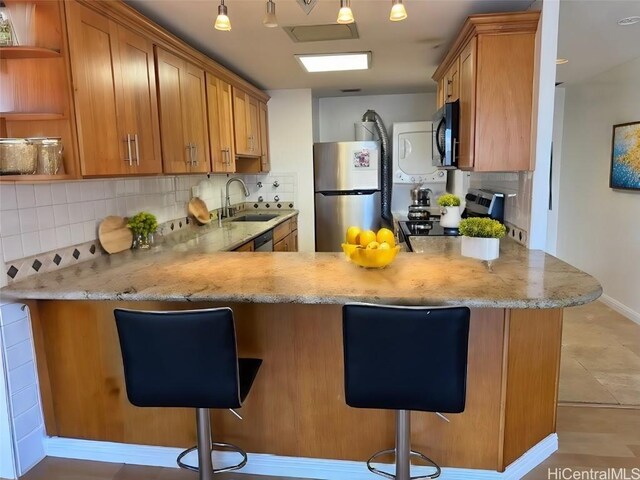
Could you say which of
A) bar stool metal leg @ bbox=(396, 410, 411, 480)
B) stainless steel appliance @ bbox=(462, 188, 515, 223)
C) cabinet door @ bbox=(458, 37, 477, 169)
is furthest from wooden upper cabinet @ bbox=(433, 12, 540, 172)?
bar stool metal leg @ bbox=(396, 410, 411, 480)

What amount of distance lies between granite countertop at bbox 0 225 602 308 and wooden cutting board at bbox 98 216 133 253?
15 centimetres

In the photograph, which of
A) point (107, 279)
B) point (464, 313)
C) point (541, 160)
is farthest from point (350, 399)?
point (541, 160)

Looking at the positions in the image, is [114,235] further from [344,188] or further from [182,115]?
[344,188]

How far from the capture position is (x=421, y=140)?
5043 mm

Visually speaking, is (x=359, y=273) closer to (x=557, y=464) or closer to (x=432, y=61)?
(x=557, y=464)

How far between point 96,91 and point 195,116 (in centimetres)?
106

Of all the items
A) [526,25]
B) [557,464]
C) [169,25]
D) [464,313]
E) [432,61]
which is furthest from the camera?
[432,61]

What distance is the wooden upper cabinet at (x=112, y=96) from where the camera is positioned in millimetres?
1968

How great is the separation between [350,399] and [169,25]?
2.43 metres

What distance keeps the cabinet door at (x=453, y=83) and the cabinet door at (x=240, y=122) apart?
1813 millimetres

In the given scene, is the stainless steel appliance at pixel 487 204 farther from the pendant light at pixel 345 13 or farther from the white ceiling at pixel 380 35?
the pendant light at pixel 345 13

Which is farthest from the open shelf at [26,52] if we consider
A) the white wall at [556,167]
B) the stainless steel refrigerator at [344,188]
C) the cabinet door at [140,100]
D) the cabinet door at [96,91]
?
the white wall at [556,167]

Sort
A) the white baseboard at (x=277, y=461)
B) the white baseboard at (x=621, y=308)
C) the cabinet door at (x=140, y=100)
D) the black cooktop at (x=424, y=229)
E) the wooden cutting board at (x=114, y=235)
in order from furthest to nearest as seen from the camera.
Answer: the white baseboard at (x=621, y=308), the black cooktop at (x=424, y=229), the wooden cutting board at (x=114, y=235), the cabinet door at (x=140, y=100), the white baseboard at (x=277, y=461)

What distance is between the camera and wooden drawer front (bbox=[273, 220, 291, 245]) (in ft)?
13.7
